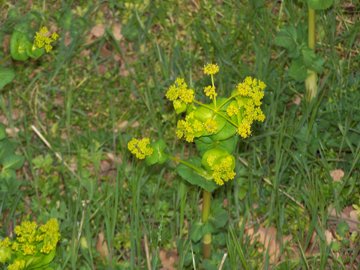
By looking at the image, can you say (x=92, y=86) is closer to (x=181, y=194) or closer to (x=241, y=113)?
(x=181, y=194)

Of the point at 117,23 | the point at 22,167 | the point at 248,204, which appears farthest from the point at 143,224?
the point at 117,23

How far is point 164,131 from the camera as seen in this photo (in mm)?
4840

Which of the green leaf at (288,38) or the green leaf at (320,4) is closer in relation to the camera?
the green leaf at (320,4)

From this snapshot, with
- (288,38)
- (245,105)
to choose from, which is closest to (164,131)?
(288,38)

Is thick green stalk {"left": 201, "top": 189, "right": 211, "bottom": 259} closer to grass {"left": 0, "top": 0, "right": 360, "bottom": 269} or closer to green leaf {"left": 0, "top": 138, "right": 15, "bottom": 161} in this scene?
grass {"left": 0, "top": 0, "right": 360, "bottom": 269}

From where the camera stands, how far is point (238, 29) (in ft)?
16.7

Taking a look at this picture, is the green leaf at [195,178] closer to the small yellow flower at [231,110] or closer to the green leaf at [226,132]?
the green leaf at [226,132]

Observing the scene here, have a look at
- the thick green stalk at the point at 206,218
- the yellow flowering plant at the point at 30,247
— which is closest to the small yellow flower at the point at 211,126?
the thick green stalk at the point at 206,218

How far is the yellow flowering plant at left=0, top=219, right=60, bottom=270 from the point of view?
3.74 metres

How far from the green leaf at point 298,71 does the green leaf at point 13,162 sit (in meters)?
1.61

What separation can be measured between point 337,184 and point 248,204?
499mm

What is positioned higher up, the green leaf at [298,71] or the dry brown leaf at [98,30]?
the green leaf at [298,71]

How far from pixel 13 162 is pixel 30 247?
0.98m

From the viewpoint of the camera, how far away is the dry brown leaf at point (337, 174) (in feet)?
15.0
